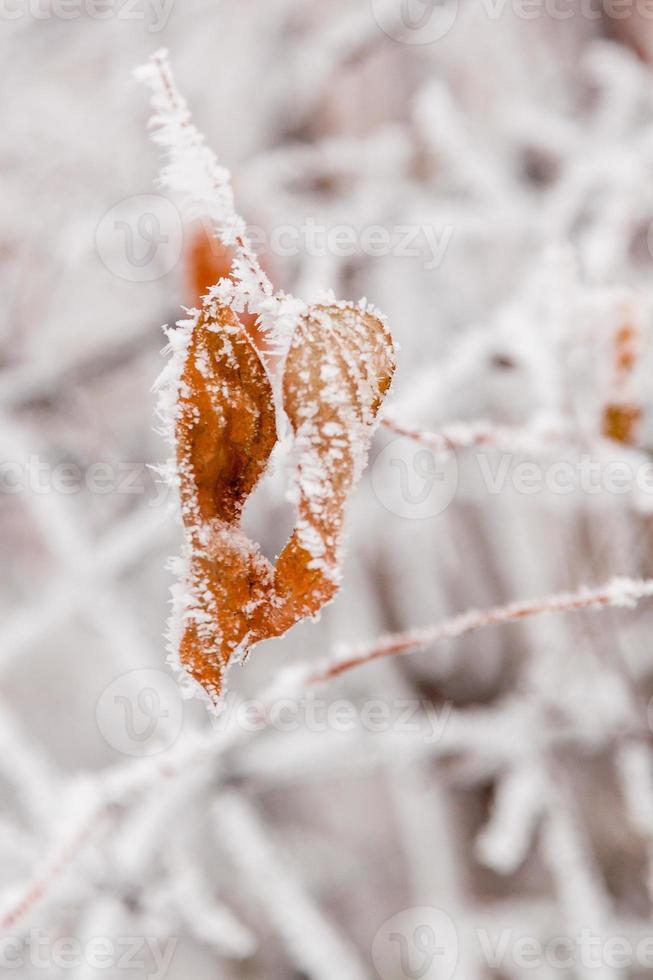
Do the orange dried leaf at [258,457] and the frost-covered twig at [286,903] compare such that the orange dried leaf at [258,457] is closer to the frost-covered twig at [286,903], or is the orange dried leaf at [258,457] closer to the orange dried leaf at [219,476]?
the orange dried leaf at [219,476]

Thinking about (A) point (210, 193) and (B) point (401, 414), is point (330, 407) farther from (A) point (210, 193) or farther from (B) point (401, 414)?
(B) point (401, 414)

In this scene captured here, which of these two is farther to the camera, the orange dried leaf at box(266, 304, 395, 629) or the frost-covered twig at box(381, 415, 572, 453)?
the frost-covered twig at box(381, 415, 572, 453)

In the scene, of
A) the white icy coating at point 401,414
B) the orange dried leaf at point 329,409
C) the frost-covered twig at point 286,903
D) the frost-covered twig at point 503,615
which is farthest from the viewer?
the frost-covered twig at point 286,903

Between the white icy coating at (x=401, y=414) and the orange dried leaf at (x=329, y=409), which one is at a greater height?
the white icy coating at (x=401, y=414)

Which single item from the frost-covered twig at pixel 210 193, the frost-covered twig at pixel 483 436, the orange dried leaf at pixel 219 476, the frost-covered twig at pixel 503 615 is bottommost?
the orange dried leaf at pixel 219 476

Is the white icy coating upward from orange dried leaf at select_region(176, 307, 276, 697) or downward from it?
upward

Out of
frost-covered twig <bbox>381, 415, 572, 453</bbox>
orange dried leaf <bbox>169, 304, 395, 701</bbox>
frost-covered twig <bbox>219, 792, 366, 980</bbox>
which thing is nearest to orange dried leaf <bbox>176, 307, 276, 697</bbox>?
orange dried leaf <bbox>169, 304, 395, 701</bbox>

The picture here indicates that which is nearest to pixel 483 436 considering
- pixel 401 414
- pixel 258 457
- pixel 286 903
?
pixel 401 414

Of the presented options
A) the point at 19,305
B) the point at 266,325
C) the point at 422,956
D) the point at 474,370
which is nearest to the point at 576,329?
the point at 474,370

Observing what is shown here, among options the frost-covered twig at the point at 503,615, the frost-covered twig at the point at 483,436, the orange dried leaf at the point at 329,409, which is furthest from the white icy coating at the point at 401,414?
the orange dried leaf at the point at 329,409

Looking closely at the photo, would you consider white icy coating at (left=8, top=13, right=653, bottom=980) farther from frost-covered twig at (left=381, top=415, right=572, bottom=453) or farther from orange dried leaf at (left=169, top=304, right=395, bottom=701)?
orange dried leaf at (left=169, top=304, right=395, bottom=701)
